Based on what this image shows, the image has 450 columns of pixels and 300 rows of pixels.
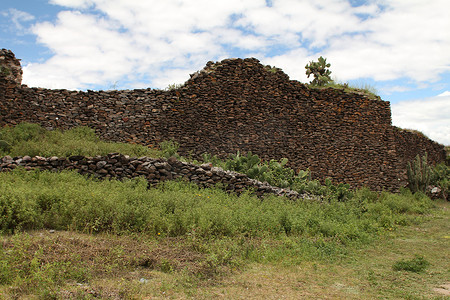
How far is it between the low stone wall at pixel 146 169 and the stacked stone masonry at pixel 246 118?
3.07 metres

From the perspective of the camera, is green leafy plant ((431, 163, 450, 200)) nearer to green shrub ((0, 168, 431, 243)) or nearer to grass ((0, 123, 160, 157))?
green shrub ((0, 168, 431, 243))

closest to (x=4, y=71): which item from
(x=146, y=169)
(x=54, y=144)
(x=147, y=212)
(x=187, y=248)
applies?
(x=54, y=144)

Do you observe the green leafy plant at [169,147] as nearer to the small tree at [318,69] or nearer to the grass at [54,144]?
the grass at [54,144]

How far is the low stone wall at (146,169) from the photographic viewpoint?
9062 mm

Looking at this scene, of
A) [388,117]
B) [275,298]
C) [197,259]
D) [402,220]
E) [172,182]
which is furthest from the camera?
[388,117]

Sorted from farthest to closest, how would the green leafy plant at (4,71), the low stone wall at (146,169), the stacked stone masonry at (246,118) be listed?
the stacked stone masonry at (246,118), the green leafy plant at (4,71), the low stone wall at (146,169)

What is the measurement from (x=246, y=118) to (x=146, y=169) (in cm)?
600

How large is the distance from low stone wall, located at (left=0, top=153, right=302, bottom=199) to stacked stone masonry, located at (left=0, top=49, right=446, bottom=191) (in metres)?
3.07

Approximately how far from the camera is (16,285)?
3.81 metres

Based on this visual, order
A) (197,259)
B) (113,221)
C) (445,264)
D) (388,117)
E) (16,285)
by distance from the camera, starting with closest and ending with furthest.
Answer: (16,285) < (197,259) < (113,221) < (445,264) < (388,117)

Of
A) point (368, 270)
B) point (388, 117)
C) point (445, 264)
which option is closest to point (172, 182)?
point (368, 270)

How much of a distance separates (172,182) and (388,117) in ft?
42.3

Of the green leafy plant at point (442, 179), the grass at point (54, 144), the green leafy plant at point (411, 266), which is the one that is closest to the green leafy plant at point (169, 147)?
the grass at point (54, 144)

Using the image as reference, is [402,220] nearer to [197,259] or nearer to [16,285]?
[197,259]
